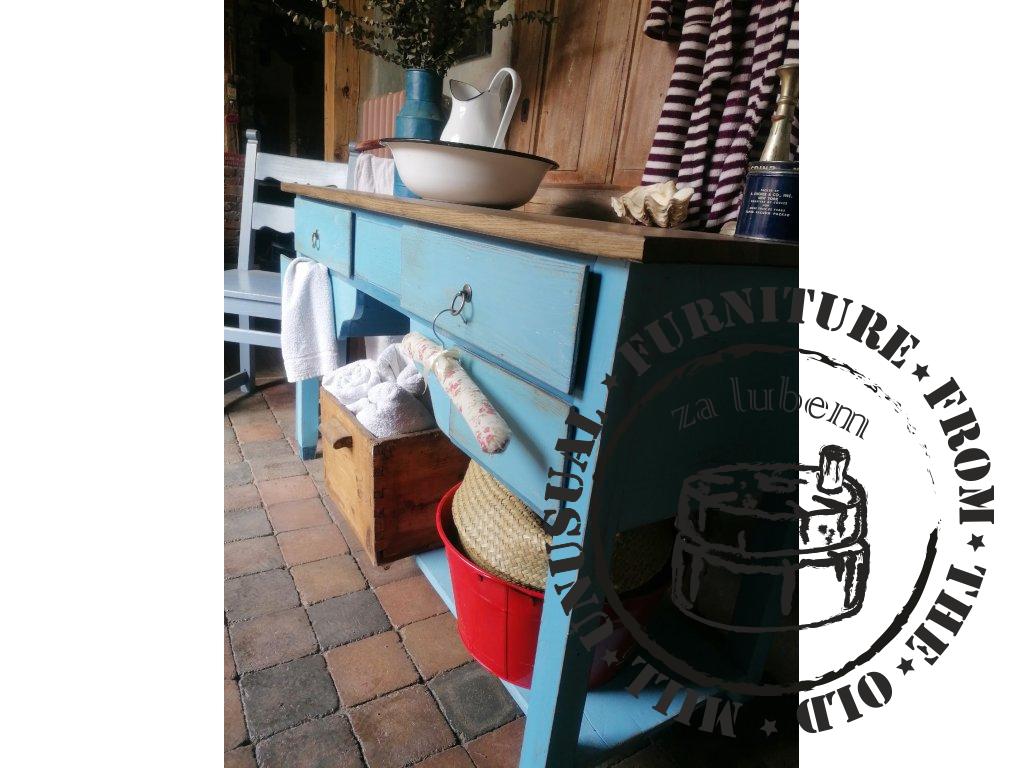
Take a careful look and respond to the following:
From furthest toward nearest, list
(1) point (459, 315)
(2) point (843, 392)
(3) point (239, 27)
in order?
(3) point (239, 27)
(1) point (459, 315)
(2) point (843, 392)

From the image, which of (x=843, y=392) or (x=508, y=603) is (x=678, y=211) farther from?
(x=508, y=603)

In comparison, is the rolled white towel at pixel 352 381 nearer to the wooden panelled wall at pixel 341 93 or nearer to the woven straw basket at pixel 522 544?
the woven straw basket at pixel 522 544

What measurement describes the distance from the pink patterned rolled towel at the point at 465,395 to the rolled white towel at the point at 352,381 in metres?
0.55

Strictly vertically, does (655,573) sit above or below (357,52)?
below

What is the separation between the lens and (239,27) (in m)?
4.35

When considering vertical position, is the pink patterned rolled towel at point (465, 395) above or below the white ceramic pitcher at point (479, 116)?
below

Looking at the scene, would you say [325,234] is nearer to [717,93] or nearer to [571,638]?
[717,93]

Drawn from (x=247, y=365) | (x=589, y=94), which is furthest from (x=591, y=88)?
(x=247, y=365)

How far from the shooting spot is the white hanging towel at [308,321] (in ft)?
4.53

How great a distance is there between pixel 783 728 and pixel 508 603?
1.75 feet

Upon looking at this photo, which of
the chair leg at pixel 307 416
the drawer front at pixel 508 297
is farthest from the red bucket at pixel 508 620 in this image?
the chair leg at pixel 307 416

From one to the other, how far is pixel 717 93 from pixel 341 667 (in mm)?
1167

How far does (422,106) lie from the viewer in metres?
1.28

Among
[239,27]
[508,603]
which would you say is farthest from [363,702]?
[239,27]
